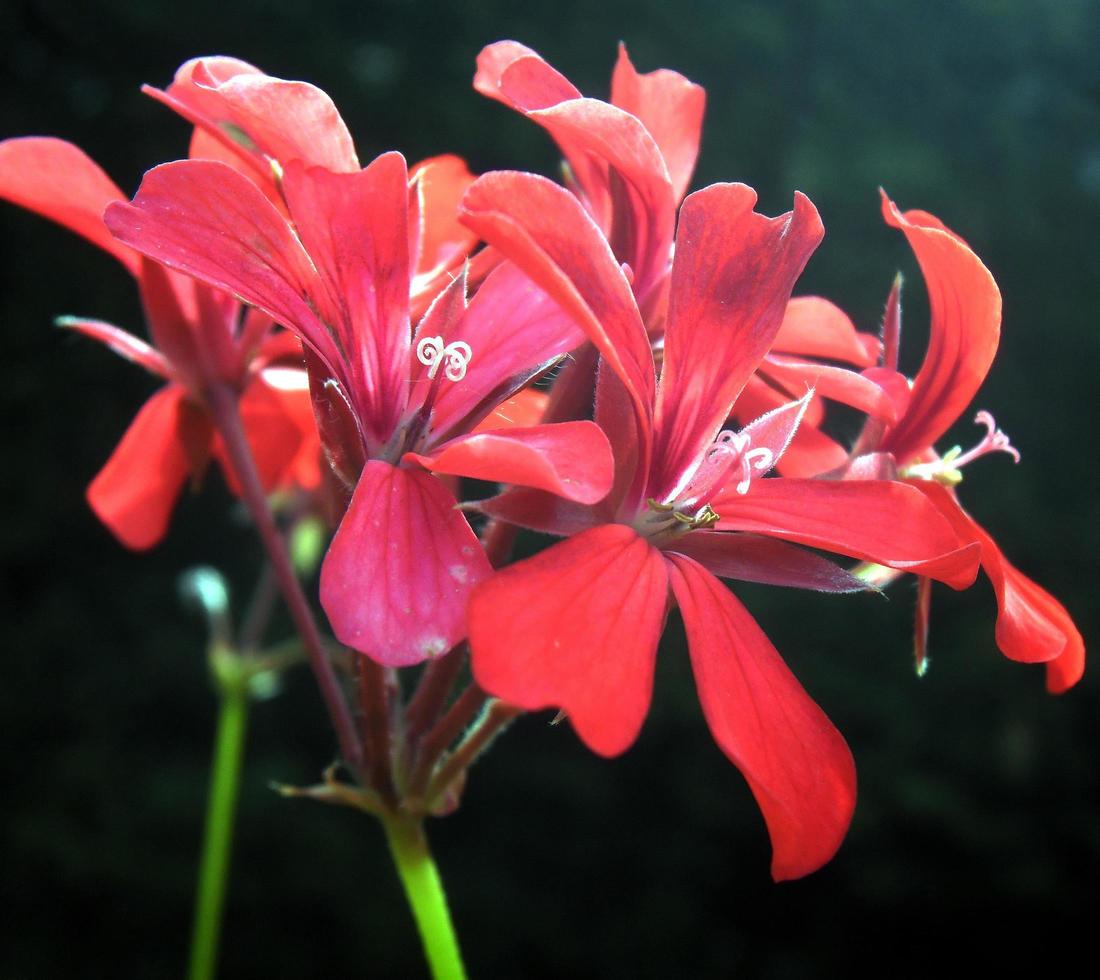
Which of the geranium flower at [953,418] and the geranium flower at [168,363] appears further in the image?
the geranium flower at [168,363]

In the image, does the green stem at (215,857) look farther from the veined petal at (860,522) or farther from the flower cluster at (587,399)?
the veined petal at (860,522)

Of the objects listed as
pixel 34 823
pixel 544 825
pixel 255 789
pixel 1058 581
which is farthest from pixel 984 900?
pixel 34 823

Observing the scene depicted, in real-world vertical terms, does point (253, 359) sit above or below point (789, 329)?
below

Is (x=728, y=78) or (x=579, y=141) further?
(x=728, y=78)

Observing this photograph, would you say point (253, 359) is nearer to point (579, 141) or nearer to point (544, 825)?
point (579, 141)

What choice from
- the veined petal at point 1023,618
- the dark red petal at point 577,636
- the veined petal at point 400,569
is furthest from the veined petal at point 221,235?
the veined petal at point 1023,618

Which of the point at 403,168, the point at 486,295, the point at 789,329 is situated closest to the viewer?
the point at 403,168

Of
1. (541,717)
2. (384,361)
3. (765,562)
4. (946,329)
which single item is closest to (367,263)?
(384,361)
